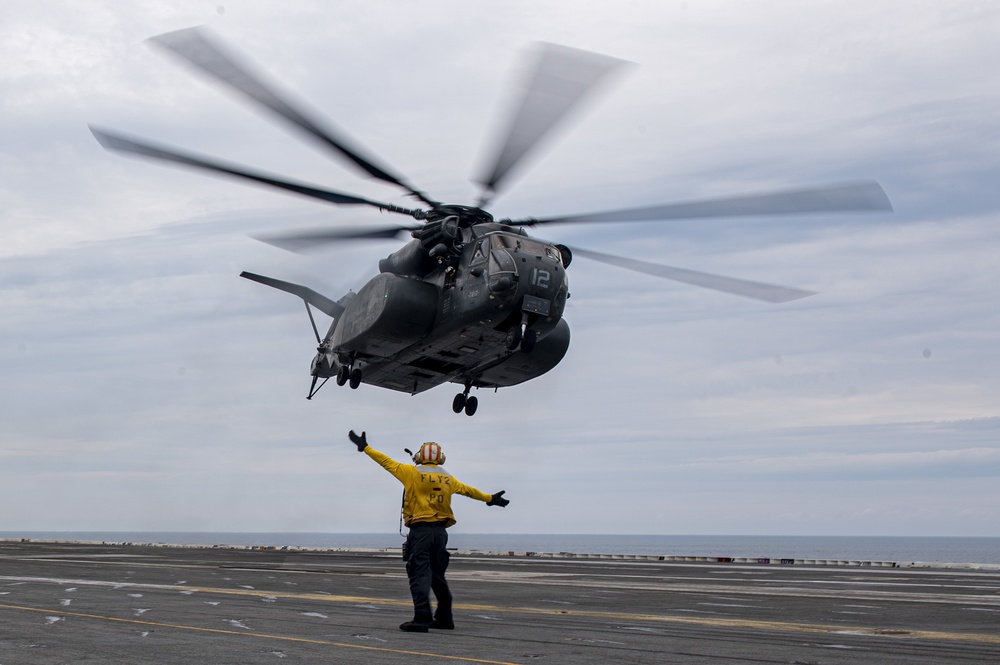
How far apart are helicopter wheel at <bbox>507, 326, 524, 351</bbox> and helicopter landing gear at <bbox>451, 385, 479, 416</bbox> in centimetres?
487

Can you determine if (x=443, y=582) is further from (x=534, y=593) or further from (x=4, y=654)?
(x=534, y=593)

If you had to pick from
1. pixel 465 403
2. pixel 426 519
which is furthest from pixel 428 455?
pixel 465 403

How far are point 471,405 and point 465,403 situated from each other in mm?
212

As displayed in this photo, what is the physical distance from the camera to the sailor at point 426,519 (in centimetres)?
1261

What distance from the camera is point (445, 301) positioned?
26.2m

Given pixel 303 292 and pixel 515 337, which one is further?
pixel 303 292

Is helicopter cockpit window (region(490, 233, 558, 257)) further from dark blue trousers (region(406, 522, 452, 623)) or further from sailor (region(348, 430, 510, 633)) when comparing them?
dark blue trousers (region(406, 522, 452, 623))

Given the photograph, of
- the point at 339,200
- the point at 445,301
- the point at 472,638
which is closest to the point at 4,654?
the point at 472,638

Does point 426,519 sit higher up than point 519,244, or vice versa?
point 519,244

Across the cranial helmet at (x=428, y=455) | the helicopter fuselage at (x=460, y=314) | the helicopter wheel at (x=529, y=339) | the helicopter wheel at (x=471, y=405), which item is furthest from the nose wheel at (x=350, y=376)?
the cranial helmet at (x=428, y=455)

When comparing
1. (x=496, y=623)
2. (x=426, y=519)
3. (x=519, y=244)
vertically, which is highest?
(x=519, y=244)

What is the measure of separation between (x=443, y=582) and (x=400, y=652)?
2.76 meters

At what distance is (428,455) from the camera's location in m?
13.1

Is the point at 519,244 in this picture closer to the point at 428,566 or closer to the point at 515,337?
the point at 515,337
